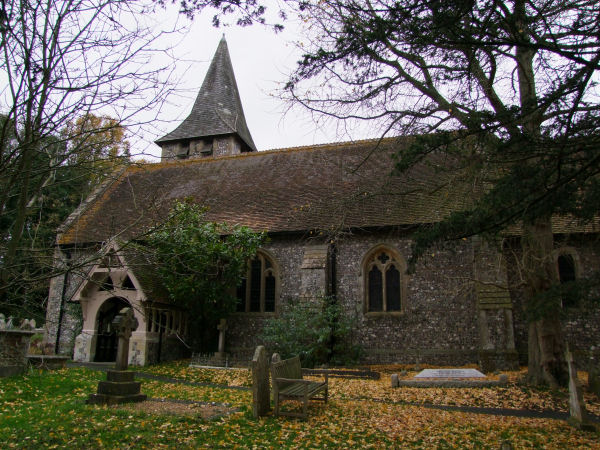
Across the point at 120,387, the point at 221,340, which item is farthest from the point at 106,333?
the point at 120,387

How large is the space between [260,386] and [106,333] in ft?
36.2

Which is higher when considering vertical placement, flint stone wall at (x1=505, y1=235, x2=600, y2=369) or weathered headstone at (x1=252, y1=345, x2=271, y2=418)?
flint stone wall at (x1=505, y1=235, x2=600, y2=369)

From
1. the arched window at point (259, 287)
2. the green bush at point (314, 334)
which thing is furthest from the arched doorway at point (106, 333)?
the green bush at point (314, 334)

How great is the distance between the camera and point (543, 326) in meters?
10.7

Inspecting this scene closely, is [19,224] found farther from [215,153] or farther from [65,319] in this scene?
[215,153]

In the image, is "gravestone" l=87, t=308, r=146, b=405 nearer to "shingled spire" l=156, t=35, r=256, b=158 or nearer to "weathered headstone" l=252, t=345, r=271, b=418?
"weathered headstone" l=252, t=345, r=271, b=418

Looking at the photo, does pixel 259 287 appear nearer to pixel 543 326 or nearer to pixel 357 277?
pixel 357 277

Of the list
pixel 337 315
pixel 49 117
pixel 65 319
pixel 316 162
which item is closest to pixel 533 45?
pixel 49 117

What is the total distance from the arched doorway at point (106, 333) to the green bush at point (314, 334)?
5.99m


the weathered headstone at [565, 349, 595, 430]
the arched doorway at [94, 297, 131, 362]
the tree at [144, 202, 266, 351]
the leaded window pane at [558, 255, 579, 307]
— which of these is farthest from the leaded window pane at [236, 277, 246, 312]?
the weathered headstone at [565, 349, 595, 430]

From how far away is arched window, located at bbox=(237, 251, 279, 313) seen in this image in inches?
671

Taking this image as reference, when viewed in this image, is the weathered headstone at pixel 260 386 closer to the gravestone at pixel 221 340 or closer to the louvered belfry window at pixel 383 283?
the gravestone at pixel 221 340

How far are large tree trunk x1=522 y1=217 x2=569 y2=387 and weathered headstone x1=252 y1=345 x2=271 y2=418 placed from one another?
622 cm

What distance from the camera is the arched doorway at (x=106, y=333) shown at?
16344mm
